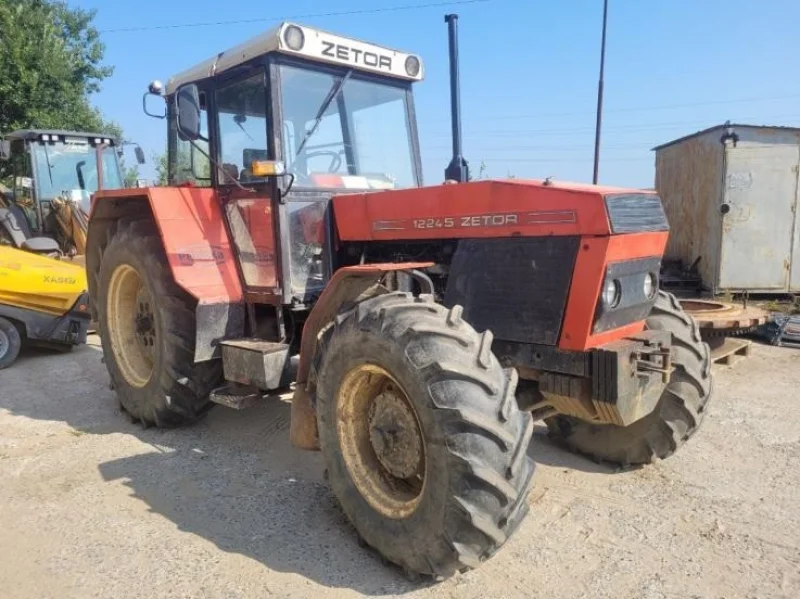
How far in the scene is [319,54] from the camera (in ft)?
12.7

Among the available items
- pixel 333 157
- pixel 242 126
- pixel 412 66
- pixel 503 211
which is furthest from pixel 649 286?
pixel 242 126

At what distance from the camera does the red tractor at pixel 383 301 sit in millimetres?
2594

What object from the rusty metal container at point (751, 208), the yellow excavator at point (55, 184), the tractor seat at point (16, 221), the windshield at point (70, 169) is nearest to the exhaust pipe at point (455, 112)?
the rusty metal container at point (751, 208)

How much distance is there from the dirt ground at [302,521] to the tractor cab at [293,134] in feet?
3.92

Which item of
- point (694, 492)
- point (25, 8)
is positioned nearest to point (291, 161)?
point (694, 492)

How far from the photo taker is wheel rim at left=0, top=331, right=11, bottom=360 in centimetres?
661

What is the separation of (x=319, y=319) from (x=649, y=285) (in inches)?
68.4

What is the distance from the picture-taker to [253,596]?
8.66ft

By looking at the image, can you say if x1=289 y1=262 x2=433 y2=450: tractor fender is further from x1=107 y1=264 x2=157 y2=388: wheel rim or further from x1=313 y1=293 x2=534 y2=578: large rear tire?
x1=107 y1=264 x2=157 y2=388: wheel rim

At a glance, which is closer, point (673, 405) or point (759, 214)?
point (673, 405)

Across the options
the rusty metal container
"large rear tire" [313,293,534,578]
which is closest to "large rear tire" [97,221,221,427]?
"large rear tire" [313,293,534,578]

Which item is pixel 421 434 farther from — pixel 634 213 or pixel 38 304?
pixel 38 304

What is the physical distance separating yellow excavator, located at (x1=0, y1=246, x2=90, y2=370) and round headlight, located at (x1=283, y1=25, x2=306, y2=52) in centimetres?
453

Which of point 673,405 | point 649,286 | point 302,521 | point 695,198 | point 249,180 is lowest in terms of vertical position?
point 302,521
